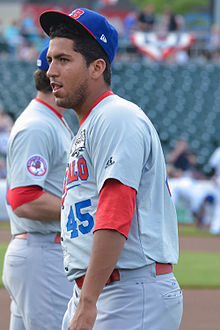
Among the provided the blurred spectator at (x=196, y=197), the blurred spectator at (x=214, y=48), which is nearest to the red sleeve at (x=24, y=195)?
the blurred spectator at (x=196, y=197)

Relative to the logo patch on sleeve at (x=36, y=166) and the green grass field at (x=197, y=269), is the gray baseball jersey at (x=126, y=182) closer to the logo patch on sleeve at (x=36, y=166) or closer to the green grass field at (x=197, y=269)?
the logo patch on sleeve at (x=36, y=166)

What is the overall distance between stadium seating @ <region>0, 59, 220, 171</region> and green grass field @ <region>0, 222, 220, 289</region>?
373 inches

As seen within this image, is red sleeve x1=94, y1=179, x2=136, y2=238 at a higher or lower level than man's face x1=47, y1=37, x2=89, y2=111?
lower

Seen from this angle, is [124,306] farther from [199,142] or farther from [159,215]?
[199,142]

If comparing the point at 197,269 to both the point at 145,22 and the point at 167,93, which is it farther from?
the point at 145,22

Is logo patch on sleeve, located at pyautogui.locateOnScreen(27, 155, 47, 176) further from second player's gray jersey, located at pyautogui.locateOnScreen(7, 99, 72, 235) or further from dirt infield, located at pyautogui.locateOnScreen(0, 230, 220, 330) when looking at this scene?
dirt infield, located at pyautogui.locateOnScreen(0, 230, 220, 330)

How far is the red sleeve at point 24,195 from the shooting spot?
3584mm

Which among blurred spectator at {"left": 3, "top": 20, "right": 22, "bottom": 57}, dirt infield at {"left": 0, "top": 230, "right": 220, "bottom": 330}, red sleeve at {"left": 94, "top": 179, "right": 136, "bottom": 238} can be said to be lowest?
dirt infield at {"left": 0, "top": 230, "right": 220, "bottom": 330}

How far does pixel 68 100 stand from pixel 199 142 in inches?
714

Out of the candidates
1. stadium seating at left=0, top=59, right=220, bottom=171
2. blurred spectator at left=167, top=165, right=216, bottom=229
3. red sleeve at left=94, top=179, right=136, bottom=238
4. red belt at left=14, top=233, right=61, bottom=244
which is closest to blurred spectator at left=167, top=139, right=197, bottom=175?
blurred spectator at left=167, top=165, right=216, bottom=229

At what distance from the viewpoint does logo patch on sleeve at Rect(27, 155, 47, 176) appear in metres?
3.56

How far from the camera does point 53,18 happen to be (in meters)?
2.65

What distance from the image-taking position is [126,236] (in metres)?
2.31

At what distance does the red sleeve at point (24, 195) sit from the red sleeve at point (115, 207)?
51.2 inches
